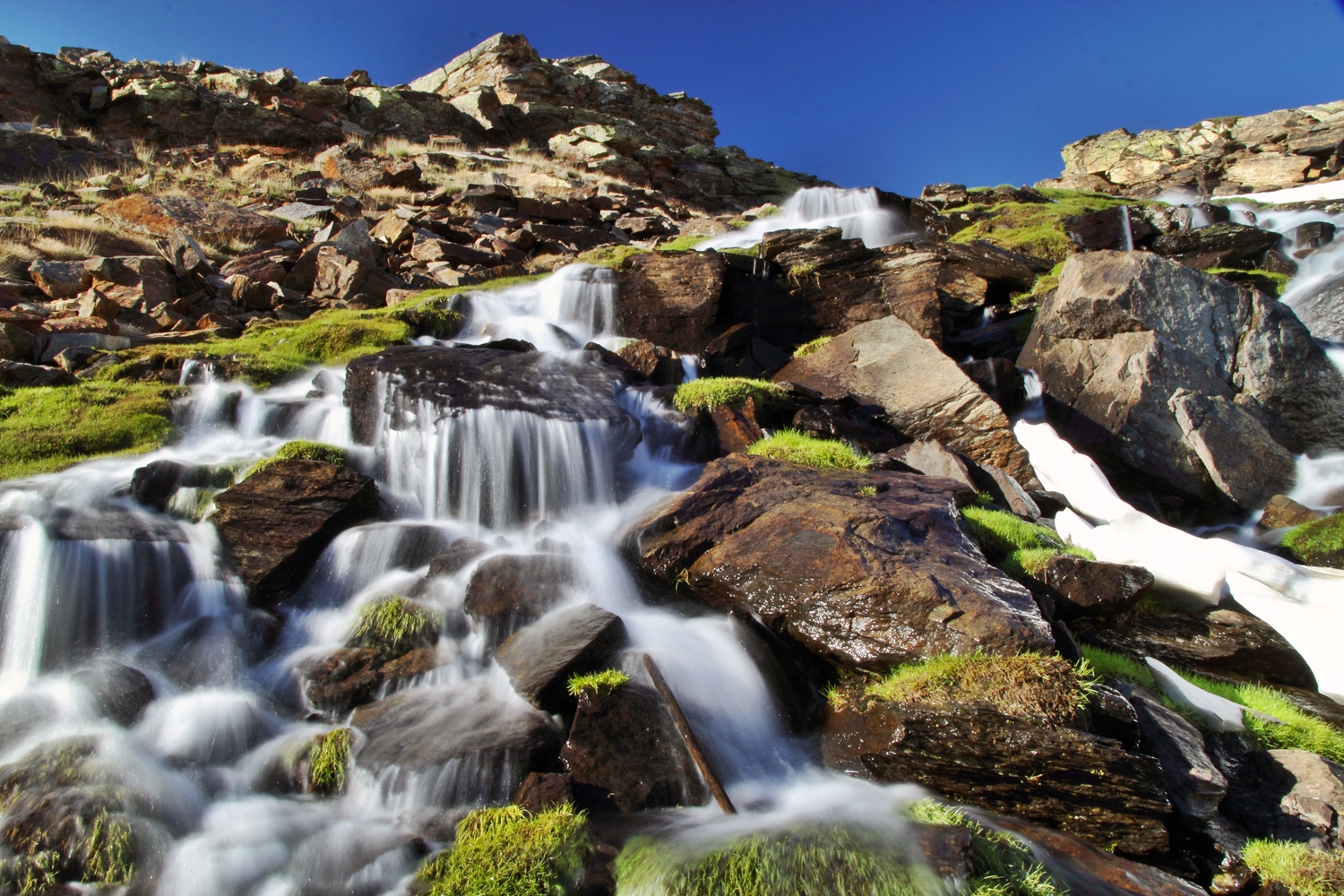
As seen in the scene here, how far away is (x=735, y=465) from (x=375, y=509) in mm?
4213

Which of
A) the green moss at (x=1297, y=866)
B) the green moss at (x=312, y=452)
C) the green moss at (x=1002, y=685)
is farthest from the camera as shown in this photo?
the green moss at (x=312, y=452)

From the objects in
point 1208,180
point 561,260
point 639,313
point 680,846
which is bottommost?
point 680,846

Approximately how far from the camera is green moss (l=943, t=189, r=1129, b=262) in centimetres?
1961

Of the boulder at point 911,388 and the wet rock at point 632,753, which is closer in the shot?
the wet rock at point 632,753

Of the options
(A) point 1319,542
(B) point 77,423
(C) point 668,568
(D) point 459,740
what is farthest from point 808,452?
(B) point 77,423

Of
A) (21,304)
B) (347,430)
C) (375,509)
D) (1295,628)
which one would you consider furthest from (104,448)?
(1295,628)

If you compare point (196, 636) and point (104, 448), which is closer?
point (196, 636)

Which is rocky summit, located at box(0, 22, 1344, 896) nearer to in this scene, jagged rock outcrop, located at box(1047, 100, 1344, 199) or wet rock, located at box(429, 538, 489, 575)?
wet rock, located at box(429, 538, 489, 575)

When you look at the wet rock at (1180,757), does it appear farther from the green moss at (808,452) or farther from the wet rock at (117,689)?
the wet rock at (117,689)

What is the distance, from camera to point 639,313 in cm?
1512

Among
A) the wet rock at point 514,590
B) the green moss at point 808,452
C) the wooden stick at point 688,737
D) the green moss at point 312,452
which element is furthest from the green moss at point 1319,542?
the green moss at point 312,452

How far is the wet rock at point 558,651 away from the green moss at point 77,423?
6.50 metres

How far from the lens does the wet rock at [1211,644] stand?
6.96m

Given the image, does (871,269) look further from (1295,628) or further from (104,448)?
(104,448)
